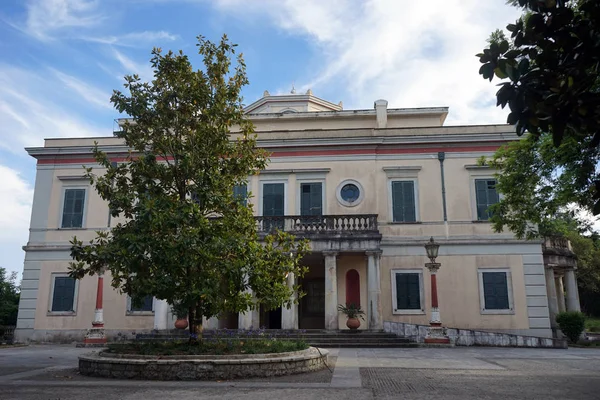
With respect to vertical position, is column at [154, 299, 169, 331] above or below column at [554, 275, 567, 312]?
below

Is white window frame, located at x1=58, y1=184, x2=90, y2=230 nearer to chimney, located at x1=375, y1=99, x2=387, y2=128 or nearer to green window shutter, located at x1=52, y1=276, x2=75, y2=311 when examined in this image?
green window shutter, located at x1=52, y1=276, x2=75, y2=311

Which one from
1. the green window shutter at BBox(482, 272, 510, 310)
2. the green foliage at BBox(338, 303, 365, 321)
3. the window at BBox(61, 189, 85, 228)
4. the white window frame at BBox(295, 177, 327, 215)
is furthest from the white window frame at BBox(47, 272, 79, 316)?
the green window shutter at BBox(482, 272, 510, 310)

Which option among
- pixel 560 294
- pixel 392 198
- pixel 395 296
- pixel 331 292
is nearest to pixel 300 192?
pixel 392 198

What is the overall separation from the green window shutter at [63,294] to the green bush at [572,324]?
868 inches

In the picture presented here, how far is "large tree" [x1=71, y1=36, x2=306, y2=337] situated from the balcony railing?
864 centimetres

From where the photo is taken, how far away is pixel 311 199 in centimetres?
2341

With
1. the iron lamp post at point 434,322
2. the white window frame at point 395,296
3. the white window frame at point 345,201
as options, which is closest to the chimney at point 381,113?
the white window frame at point 345,201

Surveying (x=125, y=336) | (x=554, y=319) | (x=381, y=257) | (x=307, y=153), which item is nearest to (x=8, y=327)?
(x=125, y=336)

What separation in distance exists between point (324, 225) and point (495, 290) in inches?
313

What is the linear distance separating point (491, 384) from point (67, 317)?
774 inches

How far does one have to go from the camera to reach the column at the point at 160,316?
A: 69.4ft

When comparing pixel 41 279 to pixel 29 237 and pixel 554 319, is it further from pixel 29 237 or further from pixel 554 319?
pixel 554 319

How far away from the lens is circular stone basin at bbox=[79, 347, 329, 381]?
9.93 metres

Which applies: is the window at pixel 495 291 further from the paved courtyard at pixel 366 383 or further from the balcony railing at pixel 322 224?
the paved courtyard at pixel 366 383
